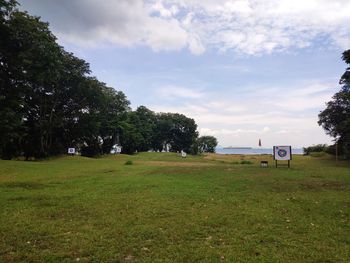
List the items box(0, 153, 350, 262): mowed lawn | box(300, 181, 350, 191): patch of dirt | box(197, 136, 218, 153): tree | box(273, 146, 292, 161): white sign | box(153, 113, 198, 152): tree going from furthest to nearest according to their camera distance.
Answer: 1. box(197, 136, 218, 153): tree
2. box(153, 113, 198, 152): tree
3. box(273, 146, 292, 161): white sign
4. box(300, 181, 350, 191): patch of dirt
5. box(0, 153, 350, 262): mowed lawn

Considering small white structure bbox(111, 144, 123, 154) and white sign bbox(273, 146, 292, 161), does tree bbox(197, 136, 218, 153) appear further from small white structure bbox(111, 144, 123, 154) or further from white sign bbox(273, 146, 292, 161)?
white sign bbox(273, 146, 292, 161)

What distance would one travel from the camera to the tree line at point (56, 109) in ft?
94.3

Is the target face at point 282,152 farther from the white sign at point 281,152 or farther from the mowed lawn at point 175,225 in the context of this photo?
the mowed lawn at point 175,225

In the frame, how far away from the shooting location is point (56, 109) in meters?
54.3

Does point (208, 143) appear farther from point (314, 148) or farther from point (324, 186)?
point (324, 186)

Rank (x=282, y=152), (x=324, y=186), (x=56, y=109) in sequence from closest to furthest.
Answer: (x=324, y=186) < (x=282, y=152) < (x=56, y=109)

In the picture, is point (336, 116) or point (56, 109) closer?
point (336, 116)

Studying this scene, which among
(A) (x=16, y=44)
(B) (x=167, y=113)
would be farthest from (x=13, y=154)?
(B) (x=167, y=113)

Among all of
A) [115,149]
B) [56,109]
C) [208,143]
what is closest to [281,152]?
[56,109]

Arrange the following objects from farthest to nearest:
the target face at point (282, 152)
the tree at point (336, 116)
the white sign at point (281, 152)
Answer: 1. the tree at point (336, 116)
2. the target face at point (282, 152)
3. the white sign at point (281, 152)

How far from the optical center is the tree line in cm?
2875

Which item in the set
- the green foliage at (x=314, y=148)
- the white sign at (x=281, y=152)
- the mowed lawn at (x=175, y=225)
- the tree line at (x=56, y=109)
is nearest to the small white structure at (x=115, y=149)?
the tree line at (x=56, y=109)

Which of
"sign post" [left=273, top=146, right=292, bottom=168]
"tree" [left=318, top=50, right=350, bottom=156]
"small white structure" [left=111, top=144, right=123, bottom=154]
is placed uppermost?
"tree" [left=318, top=50, right=350, bottom=156]

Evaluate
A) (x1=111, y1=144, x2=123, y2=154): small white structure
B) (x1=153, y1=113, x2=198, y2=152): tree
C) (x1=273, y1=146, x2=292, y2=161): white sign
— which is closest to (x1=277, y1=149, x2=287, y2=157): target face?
(x1=273, y1=146, x2=292, y2=161): white sign
